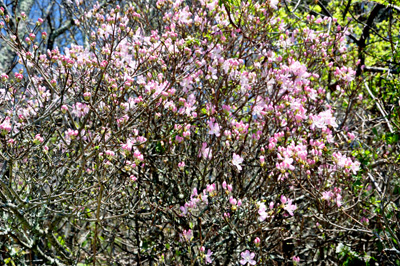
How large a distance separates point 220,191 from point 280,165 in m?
0.75

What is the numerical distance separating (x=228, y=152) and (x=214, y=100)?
21.5 inches

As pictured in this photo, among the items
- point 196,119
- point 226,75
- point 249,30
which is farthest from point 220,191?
point 249,30

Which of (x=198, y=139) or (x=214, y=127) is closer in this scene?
(x=214, y=127)

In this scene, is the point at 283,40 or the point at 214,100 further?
the point at 283,40

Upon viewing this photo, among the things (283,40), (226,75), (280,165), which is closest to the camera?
(280,165)

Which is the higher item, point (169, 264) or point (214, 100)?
point (214, 100)

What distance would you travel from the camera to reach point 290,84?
2.93 meters

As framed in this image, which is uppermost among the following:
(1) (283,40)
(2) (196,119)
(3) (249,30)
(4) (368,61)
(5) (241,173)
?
(4) (368,61)

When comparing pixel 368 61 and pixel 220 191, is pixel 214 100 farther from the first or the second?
pixel 368 61

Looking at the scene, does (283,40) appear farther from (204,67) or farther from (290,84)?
(204,67)

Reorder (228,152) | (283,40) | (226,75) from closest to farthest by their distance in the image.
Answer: (226,75)
(228,152)
(283,40)

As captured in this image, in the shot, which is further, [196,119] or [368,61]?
[368,61]

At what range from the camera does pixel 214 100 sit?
2.91 metres

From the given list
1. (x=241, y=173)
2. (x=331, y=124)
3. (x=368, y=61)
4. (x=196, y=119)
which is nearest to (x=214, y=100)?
(x=196, y=119)
